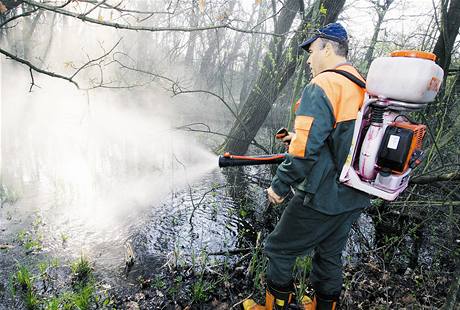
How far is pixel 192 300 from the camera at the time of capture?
9.75 feet

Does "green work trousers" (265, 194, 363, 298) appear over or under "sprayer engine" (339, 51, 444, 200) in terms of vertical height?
under

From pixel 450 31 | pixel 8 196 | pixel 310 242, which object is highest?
pixel 450 31

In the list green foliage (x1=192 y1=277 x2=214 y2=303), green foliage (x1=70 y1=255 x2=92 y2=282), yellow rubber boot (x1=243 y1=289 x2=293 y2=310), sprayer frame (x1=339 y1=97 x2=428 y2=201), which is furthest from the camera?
green foliage (x1=70 y1=255 x2=92 y2=282)

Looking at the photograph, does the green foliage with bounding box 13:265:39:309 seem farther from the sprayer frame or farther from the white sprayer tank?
the white sprayer tank

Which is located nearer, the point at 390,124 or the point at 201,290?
the point at 390,124

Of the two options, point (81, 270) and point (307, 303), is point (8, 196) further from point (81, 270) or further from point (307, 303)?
point (307, 303)

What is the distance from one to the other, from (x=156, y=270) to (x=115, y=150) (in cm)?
560

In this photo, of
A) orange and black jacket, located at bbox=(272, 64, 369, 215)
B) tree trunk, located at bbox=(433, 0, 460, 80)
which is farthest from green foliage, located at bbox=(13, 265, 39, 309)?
tree trunk, located at bbox=(433, 0, 460, 80)

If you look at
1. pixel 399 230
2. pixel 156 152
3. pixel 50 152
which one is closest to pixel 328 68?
pixel 399 230

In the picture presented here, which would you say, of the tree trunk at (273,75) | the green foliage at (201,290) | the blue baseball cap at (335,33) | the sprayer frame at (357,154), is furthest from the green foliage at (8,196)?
the blue baseball cap at (335,33)

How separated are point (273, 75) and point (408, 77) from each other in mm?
3680

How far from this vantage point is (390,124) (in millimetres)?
2010

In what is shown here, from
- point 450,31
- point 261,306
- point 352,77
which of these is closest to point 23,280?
point 261,306

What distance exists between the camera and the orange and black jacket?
6.60 ft
